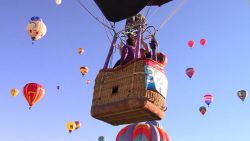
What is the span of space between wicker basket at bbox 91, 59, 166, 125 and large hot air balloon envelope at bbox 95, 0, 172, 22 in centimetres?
117

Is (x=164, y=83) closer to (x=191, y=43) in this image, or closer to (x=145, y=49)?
(x=145, y=49)

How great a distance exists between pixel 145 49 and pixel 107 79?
848 mm

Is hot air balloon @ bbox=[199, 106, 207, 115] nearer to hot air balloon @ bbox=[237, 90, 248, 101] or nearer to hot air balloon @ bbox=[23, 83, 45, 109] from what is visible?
hot air balloon @ bbox=[237, 90, 248, 101]

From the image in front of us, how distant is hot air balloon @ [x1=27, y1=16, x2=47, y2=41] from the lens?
22.7 metres

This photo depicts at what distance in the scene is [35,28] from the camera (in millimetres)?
22625

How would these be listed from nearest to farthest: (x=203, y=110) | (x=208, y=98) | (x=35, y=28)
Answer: (x=35, y=28), (x=208, y=98), (x=203, y=110)

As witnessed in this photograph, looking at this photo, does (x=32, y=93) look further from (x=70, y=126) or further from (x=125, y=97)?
(x=125, y=97)

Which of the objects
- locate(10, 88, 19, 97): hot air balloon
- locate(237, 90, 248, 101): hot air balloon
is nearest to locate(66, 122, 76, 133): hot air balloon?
locate(10, 88, 19, 97): hot air balloon

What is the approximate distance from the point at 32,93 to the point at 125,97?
14141 mm

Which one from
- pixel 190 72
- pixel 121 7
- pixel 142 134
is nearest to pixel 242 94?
pixel 190 72

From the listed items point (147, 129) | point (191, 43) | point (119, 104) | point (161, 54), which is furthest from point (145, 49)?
point (191, 43)

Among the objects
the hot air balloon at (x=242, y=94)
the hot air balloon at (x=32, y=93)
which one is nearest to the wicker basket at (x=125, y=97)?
the hot air balloon at (x=32, y=93)

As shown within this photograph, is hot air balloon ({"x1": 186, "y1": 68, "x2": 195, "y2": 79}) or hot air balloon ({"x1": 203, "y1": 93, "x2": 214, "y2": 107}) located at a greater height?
hot air balloon ({"x1": 186, "y1": 68, "x2": 195, "y2": 79})

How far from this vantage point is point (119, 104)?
6543 mm
